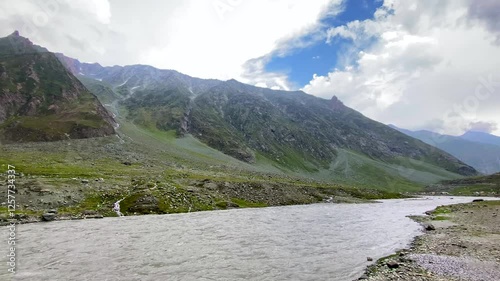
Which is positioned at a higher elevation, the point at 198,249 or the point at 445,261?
the point at 445,261

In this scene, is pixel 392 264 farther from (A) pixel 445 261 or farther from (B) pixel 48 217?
(B) pixel 48 217

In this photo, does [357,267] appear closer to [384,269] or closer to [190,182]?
[384,269]

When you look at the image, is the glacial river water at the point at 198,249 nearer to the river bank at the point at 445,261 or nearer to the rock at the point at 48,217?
the river bank at the point at 445,261

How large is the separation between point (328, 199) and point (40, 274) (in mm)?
103571

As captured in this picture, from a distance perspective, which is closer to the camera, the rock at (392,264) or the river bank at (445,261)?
the river bank at (445,261)

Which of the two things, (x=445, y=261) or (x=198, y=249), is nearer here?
(x=445, y=261)

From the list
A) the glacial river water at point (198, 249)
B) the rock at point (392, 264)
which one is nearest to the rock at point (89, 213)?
the glacial river water at point (198, 249)

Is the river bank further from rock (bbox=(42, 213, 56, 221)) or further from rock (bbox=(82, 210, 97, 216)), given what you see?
rock (bbox=(42, 213, 56, 221))

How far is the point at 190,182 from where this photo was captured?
99.4 meters

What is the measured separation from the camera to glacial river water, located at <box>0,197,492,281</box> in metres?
28.3

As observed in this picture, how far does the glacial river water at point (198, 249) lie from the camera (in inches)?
1116

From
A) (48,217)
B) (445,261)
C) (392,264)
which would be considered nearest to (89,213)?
(48,217)

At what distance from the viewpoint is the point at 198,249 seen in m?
37.1

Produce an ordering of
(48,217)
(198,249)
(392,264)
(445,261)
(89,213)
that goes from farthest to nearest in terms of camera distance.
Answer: (89,213), (48,217), (198,249), (445,261), (392,264)
